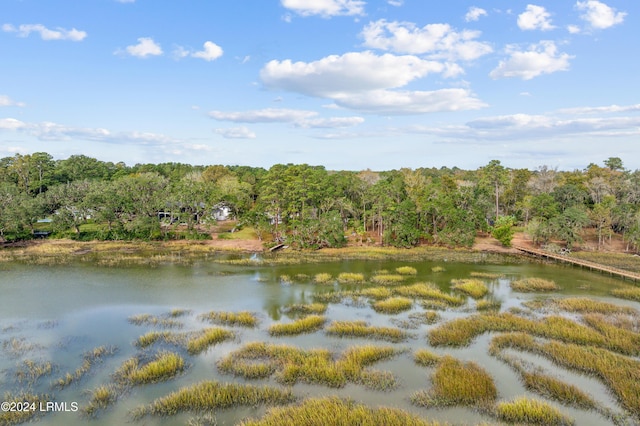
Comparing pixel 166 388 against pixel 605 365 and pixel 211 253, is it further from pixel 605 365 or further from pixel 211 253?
pixel 211 253

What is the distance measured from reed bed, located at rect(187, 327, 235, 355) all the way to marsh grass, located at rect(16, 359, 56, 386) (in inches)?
229

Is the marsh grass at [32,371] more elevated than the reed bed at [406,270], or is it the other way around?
the reed bed at [406,270]

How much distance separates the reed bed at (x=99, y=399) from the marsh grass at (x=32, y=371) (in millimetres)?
3160

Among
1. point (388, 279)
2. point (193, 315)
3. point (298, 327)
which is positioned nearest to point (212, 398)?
point (298, 327)

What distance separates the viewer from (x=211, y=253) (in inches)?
1786

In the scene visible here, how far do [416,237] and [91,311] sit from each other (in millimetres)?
36284

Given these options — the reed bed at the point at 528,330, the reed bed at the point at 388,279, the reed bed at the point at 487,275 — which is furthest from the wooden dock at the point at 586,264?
the reed bed at the point at 388,279

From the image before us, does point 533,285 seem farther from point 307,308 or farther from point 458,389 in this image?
point 458,389

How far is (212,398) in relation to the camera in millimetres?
14203

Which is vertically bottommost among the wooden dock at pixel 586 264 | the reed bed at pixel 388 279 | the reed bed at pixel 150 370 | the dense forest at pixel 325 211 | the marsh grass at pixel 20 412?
the marsh grass at pixel 20 412

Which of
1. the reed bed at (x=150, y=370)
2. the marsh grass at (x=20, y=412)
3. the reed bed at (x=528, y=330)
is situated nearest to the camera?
the marsh grass at (x=20, y=412)

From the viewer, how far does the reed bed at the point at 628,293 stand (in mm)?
27734

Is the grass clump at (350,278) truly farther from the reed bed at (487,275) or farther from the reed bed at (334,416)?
the reed bed at (334,416)

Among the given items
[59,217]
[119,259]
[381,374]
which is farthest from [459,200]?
[59,217]
